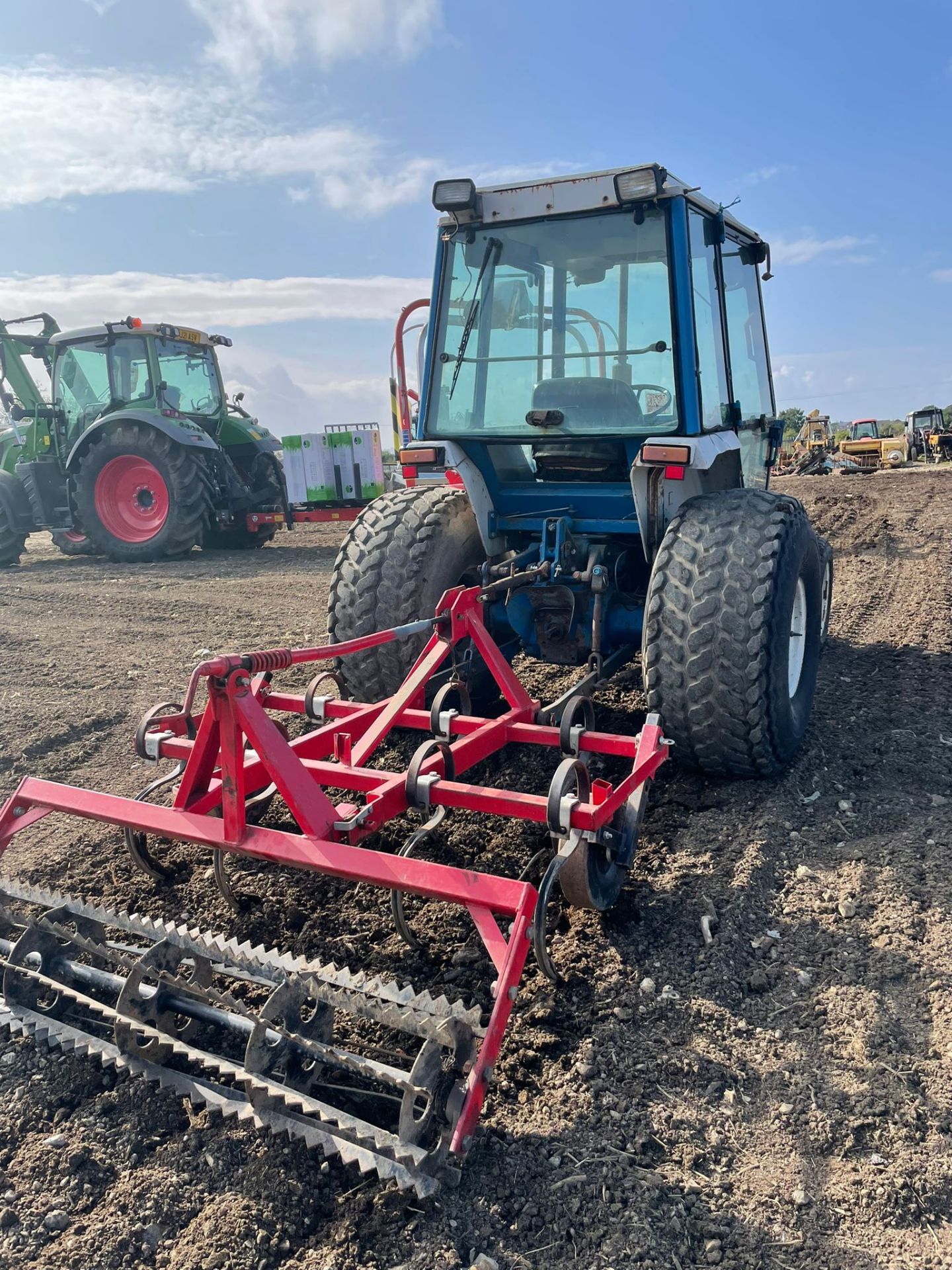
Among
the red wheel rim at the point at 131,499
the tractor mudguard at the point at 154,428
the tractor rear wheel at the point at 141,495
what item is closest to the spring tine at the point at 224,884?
the tractor rear wheel at the point at 141,495

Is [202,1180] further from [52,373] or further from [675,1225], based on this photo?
[52,373]

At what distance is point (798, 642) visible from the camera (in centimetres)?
418

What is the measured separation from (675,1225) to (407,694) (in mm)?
1754

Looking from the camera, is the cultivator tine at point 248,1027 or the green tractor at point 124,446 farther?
the green tractor at point 124,446

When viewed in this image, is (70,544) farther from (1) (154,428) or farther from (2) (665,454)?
(2) (665,454)

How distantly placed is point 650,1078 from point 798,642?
2.48m

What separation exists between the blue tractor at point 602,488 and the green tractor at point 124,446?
7.14 meters

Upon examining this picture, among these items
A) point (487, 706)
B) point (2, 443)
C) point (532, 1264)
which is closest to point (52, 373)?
point (2, 443)

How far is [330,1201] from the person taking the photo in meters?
1.96

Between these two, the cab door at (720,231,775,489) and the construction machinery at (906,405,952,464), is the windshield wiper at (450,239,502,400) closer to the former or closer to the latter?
the cab door at (720,231,775,489)

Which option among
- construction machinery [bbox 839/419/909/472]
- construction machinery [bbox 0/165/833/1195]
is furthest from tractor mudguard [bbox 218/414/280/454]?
construction machinery [bbox 839/419/909/472]

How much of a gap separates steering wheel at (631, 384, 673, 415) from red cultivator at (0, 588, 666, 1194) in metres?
1.32

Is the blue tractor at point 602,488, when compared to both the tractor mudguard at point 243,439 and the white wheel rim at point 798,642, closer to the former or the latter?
the white wheel rim at point 798,642

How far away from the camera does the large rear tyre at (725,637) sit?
332 cm
